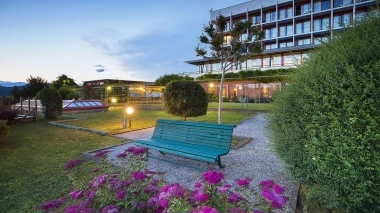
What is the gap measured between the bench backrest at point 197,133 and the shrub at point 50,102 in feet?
38.4

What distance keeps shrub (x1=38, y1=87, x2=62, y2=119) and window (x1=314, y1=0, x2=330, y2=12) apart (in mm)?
47872

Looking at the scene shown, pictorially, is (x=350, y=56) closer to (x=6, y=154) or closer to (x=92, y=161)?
(x=92, y=161)

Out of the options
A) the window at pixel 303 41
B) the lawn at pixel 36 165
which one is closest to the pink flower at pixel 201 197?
the lawn at pixel 36 165

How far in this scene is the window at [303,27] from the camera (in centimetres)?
4306

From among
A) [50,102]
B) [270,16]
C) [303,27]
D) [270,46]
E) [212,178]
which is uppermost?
[270,16]

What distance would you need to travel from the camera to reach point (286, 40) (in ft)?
149

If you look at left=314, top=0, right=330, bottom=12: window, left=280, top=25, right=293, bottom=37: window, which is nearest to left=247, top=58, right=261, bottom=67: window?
left=280, top=25, right=293, bottom=37: window

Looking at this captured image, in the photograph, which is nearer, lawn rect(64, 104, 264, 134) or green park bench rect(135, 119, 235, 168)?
green park bench rect(135, 119, 235, 168)

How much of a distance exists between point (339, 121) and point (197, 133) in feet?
10.1

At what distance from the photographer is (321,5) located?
41219mm

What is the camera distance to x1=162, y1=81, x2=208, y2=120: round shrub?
8.57 metres

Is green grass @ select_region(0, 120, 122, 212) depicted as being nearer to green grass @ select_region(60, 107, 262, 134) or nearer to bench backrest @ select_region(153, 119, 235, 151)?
green grass @ select_region(60, 107, 262, 134)

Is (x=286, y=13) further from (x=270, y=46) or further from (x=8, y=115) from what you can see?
(x=8, y=115)

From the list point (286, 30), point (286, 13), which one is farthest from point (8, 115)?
point (286, 13)
